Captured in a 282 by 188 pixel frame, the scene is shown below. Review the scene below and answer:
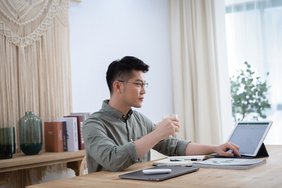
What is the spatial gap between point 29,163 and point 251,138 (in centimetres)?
125

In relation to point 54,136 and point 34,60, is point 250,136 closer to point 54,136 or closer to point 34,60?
point 54,136

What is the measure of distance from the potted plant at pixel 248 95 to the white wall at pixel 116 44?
678 mm

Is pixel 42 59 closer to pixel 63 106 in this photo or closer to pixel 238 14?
pixel 63 106

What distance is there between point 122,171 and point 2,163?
33.3 inches

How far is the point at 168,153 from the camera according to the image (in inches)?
85.4

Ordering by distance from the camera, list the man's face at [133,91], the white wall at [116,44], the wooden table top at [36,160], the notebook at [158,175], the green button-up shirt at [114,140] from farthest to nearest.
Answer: the white wall at [116,44] → the wooden table top at [36,160] → the man's face at [133,91] → the green button-up shirt at [114,140] → the notebook at [158,175]

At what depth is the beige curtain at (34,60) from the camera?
8.21 feet

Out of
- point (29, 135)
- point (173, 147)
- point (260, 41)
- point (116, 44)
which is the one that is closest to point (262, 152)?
point (173, 147)

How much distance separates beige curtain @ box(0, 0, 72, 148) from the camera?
8.21 ft

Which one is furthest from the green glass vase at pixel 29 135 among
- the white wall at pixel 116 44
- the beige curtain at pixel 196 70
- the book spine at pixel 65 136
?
the beige curtain at pixel 196 70

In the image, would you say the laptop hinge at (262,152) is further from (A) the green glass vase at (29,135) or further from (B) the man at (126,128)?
(A) the green glass vase at (29,135)

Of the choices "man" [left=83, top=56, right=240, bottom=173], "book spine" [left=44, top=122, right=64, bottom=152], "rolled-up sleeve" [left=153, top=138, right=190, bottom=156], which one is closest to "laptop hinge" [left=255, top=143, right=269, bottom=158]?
"man" [left=83, top=56, right=240, bottom=173]

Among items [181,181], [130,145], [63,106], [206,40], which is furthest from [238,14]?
[181,181]

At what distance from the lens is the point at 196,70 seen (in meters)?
4.07
